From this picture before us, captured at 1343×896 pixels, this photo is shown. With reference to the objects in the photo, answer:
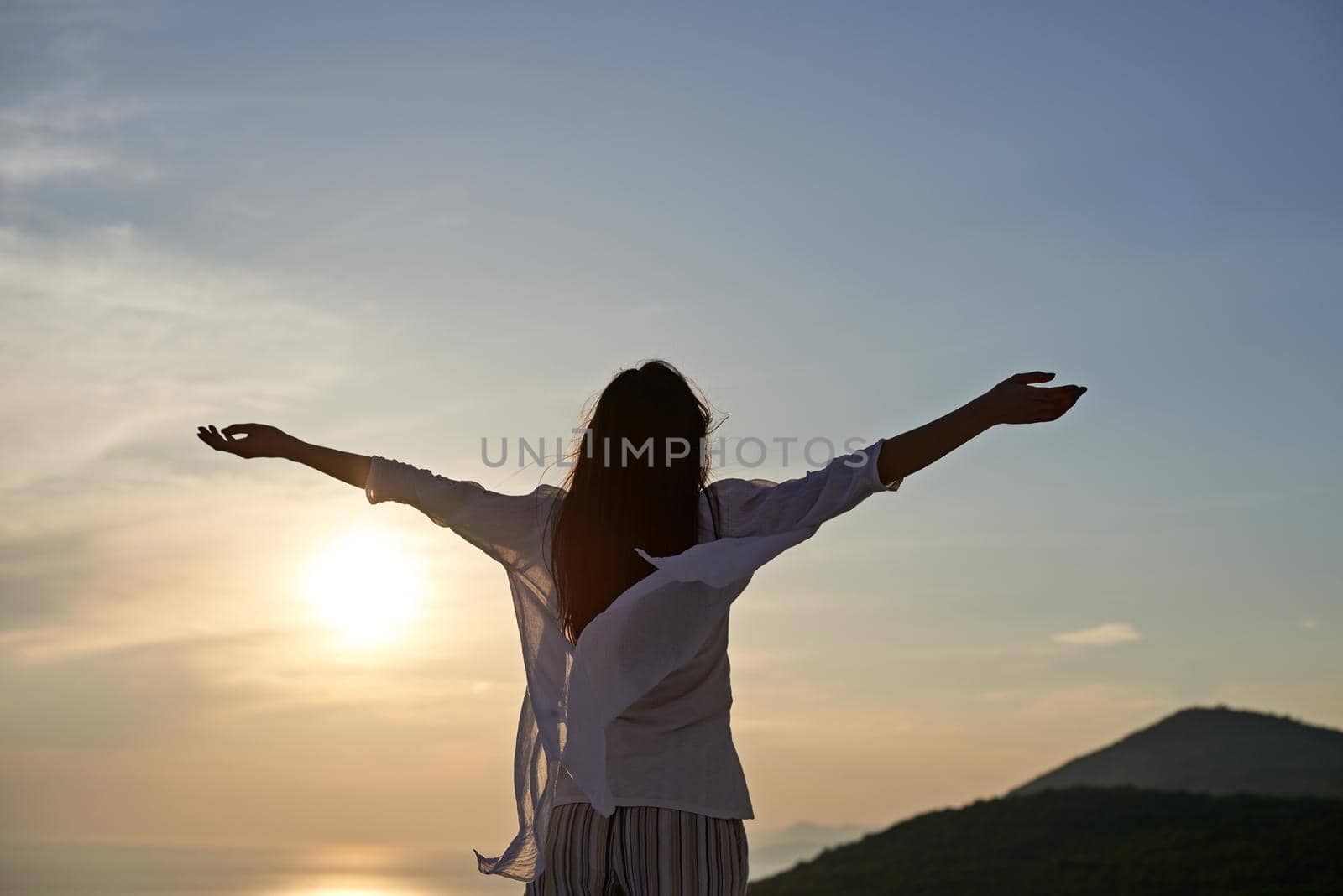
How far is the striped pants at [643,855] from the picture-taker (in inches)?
115

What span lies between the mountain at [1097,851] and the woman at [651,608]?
94.3 feet

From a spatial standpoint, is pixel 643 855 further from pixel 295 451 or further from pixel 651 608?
pixel 295 451

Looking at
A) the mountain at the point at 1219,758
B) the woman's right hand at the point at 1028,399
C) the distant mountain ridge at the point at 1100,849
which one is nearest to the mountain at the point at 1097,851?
the distant mountain ridge at the point at 1100,849

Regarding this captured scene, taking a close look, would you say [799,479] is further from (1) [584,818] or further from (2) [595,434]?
(1) [584,818]

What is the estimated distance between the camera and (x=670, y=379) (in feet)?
10.5

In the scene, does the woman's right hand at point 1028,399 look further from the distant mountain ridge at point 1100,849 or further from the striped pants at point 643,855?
the distant mountain ridge at point 1100,849

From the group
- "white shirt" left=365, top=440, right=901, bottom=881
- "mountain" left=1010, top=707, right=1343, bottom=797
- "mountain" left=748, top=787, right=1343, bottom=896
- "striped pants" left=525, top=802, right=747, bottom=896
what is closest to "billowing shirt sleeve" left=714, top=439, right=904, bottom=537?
"white shirt" left=365, top=440, right=901, bottom=881

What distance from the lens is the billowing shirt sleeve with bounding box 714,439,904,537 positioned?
120 inches

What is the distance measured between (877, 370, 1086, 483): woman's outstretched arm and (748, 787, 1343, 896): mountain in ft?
94.2

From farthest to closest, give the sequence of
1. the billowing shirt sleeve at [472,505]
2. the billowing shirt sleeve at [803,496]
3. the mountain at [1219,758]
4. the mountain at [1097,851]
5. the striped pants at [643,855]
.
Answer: the mountain at [1219,758] < the mountain at [1097,851] < the billowing shirt sleeve at [472,505] < the billowing shirt sleeve at [803,496] < the striped pants at [643,855]

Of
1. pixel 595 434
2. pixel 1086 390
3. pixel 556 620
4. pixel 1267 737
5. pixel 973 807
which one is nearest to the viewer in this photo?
pixel 1086 390

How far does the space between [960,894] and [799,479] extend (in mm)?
29118

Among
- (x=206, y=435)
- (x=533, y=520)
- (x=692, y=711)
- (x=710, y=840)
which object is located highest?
(x=206, y=435)

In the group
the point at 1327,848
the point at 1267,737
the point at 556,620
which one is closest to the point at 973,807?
the point at 1327,848
